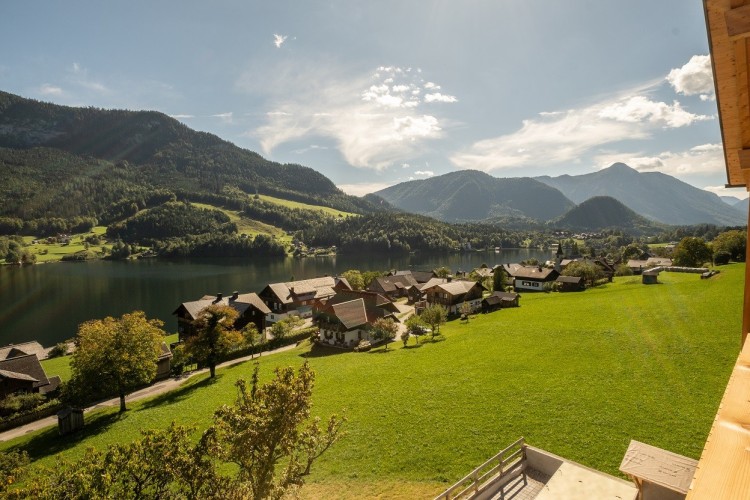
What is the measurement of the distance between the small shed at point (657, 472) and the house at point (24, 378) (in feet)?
173

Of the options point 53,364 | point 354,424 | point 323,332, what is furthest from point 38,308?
point 354,424

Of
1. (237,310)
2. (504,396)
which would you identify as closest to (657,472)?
(504,396)

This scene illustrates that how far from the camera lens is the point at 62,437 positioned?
102 feet

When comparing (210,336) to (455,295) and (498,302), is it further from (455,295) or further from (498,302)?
(498,302)

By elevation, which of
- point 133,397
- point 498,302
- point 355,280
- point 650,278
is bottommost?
point 133,397

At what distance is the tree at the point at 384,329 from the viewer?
4978 cm

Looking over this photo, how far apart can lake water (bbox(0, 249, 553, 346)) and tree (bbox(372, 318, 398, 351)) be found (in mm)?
46348

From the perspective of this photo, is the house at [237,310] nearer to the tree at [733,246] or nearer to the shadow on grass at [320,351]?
the shadow on grass at [320,351]

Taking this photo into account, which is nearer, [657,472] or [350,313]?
[657,472]

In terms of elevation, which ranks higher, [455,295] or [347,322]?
[455,295]

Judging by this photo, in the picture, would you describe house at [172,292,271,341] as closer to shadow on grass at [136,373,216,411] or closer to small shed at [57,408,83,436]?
shadow on grass at [136,373,216,411]

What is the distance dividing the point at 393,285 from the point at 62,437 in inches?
2691

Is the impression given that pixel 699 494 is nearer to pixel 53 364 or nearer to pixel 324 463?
pixel 324 463

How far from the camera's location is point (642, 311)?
43219mm
